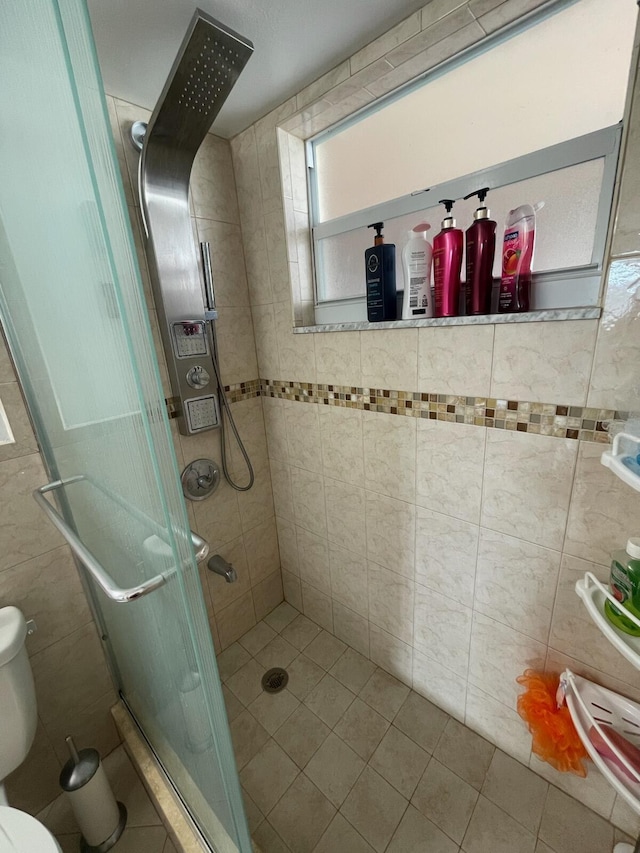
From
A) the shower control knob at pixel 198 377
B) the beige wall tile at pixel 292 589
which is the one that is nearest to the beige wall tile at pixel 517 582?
the beige wall tile at pixel 292 589

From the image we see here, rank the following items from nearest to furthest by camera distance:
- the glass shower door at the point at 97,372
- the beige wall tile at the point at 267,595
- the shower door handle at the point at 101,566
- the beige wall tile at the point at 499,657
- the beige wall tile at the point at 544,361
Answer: the glass shower door at the point at 97,372 → the shower door handle at the point at 101,566 → the beige wall tile at the point at 544,361 → the beige wall tile at the point at 499,657 → the beige wall tile at the point at 267,595

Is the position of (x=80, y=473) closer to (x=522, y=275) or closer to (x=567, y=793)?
(x=522, y=275)

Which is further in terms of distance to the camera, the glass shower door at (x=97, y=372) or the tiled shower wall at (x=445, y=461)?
the tiled shower wall at (x=445, y=461)

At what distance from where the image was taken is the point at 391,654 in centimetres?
143

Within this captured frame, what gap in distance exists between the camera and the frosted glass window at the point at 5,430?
923 mm

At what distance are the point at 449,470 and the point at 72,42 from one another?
1091 millimetres

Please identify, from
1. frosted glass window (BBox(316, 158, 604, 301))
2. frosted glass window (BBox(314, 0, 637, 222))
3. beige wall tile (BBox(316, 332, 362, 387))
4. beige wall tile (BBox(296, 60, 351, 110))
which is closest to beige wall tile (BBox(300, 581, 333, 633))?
beige wall tile (BBox(316, 332, 362, 387))

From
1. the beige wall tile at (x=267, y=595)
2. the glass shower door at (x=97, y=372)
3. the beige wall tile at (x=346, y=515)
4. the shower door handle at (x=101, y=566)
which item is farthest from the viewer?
the beige wall tile at (x=267, y=595)

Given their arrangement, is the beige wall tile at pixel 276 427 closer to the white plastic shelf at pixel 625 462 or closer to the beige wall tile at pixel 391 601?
the beige wall tile at pixel 391 601

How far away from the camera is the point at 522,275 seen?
0.84 metres

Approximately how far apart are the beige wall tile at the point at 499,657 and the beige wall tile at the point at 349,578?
0.44 metres

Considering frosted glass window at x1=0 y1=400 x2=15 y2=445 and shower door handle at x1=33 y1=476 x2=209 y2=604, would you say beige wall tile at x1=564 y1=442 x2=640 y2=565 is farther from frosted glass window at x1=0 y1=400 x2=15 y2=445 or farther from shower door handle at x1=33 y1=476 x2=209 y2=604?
frosted glass window at x1=0 y1=400 x2=15 y2=445

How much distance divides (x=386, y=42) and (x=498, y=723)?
207 centimetres

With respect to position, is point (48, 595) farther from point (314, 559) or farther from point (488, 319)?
point (488, 319)
